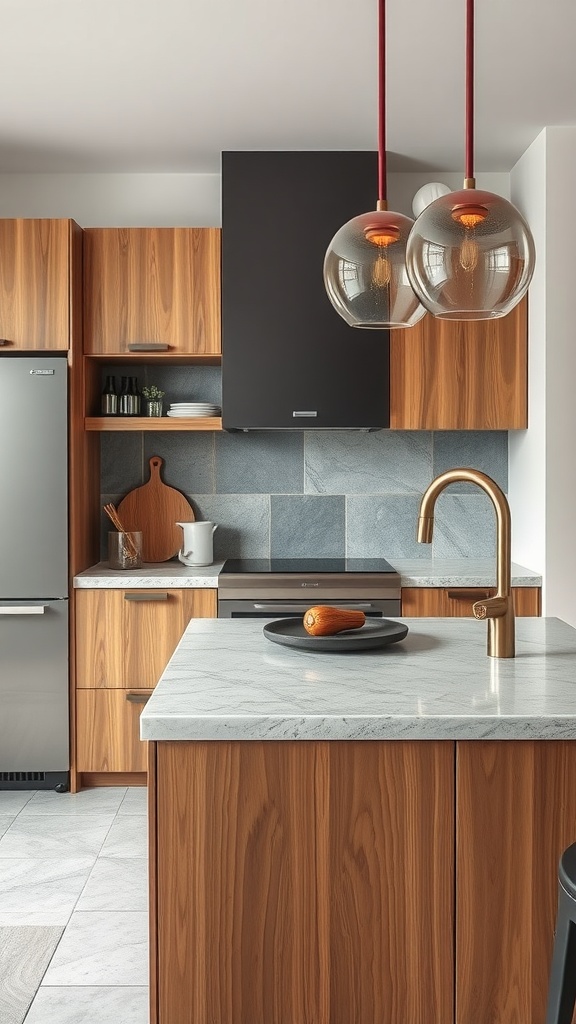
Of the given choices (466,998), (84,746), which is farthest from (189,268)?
(466,998)

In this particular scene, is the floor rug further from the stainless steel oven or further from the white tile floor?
the stainless steel oven

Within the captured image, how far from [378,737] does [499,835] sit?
0.96 feet

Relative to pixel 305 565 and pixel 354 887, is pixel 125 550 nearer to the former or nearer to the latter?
pixel 305 565

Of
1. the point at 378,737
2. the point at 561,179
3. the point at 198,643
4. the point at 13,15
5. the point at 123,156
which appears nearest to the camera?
the point at 378,737

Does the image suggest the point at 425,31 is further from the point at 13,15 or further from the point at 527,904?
the point at 527,904

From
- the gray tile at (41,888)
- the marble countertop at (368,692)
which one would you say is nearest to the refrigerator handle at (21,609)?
the gray tile at (41,888)

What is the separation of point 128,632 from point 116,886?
1.13 m

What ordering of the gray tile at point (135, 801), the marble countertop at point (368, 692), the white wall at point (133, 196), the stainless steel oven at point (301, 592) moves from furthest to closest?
the white wall at point (133, 196), the stainless steel oven at point (301, 592), the gray tile at point (135, 801), the marble countertop at point (368, 692)

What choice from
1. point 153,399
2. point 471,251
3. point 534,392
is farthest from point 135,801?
point 471,251

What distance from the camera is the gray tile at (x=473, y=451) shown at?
4.43 m

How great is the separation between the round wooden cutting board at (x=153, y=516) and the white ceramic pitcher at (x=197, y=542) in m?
0.23

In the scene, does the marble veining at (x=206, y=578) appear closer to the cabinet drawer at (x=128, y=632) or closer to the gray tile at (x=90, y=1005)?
the cabinet drawer at (x=128, y=632)

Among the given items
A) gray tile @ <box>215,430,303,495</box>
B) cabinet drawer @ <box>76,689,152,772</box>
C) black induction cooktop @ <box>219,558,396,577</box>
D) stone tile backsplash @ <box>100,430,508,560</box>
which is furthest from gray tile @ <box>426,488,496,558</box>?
cabinet drawer @ <box>76,689,152,772</box>

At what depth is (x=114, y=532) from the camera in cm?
415
